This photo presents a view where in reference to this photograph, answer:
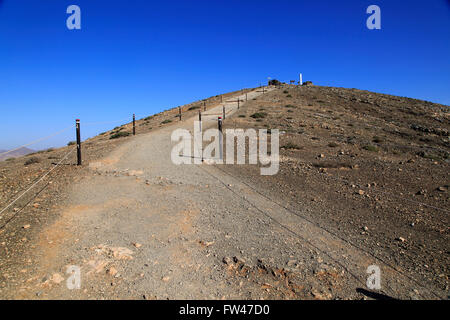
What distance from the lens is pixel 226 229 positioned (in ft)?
19.0

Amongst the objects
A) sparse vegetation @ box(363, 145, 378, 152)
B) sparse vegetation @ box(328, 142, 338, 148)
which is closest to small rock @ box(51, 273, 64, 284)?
sparse vegetation @ box(328, 142, 338, 148)

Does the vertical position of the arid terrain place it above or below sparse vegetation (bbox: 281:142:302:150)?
below

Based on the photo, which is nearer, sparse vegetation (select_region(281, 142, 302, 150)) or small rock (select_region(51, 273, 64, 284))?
small rock (select_region(51, 273, 64, 284))

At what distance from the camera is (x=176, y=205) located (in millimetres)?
7012

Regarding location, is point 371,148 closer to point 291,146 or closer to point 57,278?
point 291,146

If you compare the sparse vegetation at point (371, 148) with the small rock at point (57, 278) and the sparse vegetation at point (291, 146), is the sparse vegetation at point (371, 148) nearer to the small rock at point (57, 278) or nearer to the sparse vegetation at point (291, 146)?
the sparse vegetation at point (291, 146)

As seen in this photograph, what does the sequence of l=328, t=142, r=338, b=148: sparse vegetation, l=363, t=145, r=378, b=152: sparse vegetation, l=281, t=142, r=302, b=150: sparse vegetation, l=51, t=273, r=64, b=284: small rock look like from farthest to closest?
l=328, t=142, r=338, b=148: sparse vegetation
l=281, t=142, r=302, b=150: sparse vegetation
l=363, t=145, r=378, b=152: sparse vegetation
l=51, t=273, r=64, b=284: small rock

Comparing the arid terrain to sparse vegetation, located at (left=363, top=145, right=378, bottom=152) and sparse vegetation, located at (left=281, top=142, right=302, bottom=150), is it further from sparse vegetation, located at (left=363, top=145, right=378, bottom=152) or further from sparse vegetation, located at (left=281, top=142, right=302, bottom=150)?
sparse vegetation, located at (left=281, top=142, right=302, bottom=150)

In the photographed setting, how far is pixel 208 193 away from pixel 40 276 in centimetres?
465

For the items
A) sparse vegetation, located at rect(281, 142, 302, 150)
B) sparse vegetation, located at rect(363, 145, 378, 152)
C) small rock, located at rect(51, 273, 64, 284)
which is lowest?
small rock, located at rect(51, 273, 64, 284)

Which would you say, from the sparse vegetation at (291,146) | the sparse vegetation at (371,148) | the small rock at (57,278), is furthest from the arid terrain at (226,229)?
the sparse vegetation at (291,146)

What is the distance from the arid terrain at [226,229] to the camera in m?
4.02

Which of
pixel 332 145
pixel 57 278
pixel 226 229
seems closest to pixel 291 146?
pixel 332 145

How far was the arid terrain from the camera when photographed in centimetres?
402
